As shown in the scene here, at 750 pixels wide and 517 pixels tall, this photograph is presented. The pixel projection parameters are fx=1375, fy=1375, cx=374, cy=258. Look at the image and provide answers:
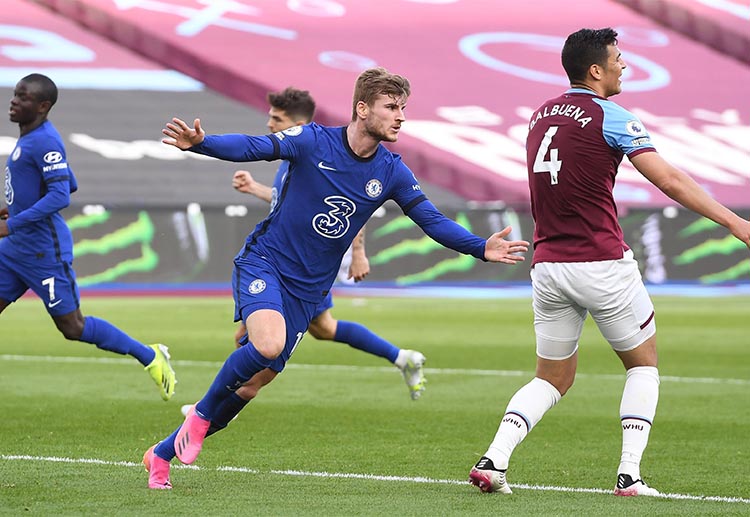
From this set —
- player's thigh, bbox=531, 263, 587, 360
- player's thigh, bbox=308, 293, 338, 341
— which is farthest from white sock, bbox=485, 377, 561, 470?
player's thigh, bbox=308, 293, 338, 341

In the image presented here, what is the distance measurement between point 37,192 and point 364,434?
8.44 feet

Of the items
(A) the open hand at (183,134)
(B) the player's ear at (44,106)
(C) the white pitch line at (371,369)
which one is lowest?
(C) the white pitch line at (371,369)

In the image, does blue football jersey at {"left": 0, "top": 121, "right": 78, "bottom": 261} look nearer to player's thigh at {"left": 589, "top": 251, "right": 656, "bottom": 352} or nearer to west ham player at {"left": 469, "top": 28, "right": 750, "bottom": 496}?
west ham player at {"left": 469, "top": 28, "right": 750, "bottom": 496}

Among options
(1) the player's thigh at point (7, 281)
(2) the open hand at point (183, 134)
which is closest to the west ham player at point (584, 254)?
(2) the open hand at point (183, 134)

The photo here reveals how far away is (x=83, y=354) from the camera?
47.4 ft

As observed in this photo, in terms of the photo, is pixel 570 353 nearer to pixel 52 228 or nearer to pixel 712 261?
pixel 52 228

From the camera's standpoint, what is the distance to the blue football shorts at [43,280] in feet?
29.1

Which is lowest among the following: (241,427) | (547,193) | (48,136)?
(241,427)

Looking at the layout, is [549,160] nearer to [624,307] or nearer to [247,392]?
[624,307]

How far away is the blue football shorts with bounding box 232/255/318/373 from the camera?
244 inches

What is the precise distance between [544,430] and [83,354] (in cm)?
704

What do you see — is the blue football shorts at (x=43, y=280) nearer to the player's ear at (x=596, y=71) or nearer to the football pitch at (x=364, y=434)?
the football pitch at (x=364, y=434)

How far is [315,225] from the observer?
636cm

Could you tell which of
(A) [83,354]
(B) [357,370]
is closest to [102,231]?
(A) [83,354]
